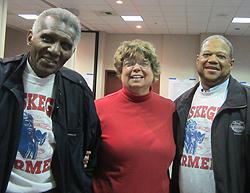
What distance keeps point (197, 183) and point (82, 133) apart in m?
0.75

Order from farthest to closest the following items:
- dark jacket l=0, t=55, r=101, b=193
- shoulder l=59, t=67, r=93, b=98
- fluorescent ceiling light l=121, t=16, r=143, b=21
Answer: fluorescent ceiling light l=121, t=16, r=143, b=21 → shoulder l=59, t=67, r=93, b=98 → dark jacket l=0, t=55, r=101, b=193

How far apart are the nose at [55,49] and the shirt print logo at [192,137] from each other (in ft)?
3.20

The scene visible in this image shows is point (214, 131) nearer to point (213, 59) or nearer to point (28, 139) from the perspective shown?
point (213, 59)

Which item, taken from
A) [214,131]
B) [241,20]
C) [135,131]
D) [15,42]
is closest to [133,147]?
[135,131]

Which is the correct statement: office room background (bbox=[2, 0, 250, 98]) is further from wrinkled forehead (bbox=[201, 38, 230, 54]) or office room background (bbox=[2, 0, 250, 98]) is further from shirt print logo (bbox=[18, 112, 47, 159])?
shirt print logo (bbox=[18, 112, 47, 159])

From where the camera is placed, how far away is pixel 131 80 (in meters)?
2.19

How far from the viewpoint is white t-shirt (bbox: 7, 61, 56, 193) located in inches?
61.6

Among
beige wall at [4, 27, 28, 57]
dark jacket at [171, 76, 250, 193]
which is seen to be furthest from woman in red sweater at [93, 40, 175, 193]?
beige wall at [4, 27, 28, 57]

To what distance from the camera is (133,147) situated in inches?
80.4

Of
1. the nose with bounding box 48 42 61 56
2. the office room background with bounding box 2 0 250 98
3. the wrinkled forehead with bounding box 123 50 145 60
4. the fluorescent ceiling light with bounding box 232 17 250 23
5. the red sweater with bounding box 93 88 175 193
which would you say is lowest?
the red sweater with bounding box 93 88 175 193

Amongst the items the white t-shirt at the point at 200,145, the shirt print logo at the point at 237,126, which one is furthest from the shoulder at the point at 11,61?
the shirt print logo at the point at 237,126

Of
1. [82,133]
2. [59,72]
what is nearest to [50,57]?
[59,72]

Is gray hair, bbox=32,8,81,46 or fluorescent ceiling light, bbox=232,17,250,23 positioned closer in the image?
gray hair, bbox=32,8,81,46

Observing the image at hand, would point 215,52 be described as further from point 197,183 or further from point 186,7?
point 186,7
